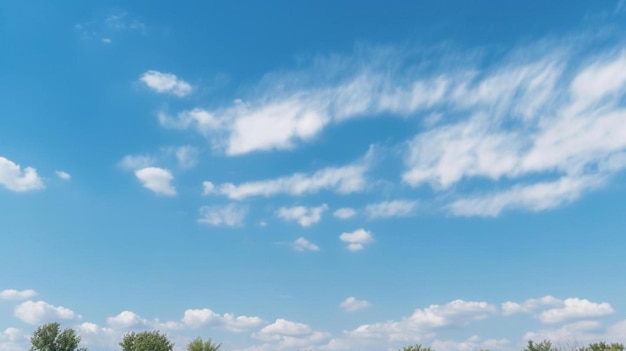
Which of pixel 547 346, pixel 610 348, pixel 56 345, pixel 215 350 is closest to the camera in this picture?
pixel 215 350

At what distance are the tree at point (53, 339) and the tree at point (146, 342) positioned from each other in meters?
9.28

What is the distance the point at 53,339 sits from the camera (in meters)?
53.9

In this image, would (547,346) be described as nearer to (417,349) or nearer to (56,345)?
(417,349)

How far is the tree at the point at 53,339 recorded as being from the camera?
174 ft

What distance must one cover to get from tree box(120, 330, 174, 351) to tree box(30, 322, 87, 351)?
9285mm

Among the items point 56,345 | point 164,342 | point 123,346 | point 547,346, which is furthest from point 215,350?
point 547,346

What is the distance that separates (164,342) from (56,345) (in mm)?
14229

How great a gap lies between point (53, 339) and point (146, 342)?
13231mm

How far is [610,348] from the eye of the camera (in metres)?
50.6

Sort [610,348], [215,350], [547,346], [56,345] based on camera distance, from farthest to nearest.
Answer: [547,346]
[56,345]
[610,348]
[215,350]

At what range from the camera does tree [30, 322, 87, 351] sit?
174ft

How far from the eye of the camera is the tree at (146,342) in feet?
163

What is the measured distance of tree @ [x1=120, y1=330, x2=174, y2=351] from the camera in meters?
49.7

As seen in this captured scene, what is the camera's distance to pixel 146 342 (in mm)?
49812
